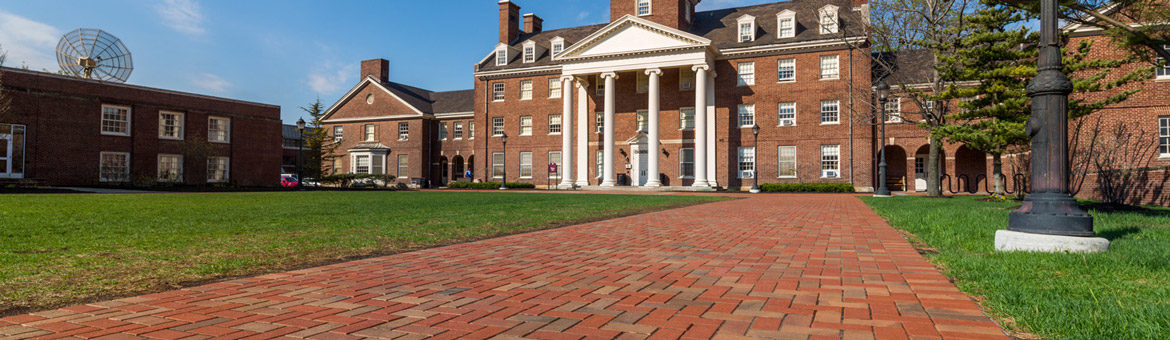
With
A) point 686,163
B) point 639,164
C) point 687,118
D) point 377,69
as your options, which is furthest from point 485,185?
point 377,69

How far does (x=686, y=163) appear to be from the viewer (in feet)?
112

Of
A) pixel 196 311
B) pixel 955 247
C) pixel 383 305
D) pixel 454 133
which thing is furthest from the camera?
pixel 454 133

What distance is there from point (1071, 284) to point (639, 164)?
3165 centimetres

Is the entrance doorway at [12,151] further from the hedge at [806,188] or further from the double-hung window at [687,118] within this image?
the hedge at [806,188]

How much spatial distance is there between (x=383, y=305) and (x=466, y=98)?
45.2 m

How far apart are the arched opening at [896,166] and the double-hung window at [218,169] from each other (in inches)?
1473

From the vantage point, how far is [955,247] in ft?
19.5

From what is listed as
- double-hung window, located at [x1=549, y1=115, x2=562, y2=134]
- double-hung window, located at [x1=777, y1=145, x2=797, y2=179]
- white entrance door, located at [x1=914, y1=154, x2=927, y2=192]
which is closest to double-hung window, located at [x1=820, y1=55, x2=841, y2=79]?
double-hung window, located at [x1=777, y1=145, x2=797, y2=179]

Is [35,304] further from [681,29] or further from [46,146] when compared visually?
[681,29]

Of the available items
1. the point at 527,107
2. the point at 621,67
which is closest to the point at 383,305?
the point at 621,67

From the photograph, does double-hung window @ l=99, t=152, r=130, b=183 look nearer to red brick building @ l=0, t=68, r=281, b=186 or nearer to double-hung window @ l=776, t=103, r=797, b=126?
red brick building @ l=0, t=68, r=281, b=186

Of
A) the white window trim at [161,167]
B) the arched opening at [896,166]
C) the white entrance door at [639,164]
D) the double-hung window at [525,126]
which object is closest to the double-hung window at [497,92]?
the double-hung window at [525,126]

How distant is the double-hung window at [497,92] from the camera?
132 ft

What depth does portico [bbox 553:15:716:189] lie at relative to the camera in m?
31.9
